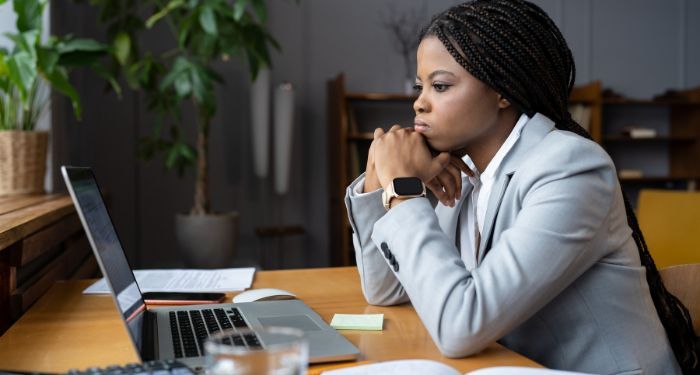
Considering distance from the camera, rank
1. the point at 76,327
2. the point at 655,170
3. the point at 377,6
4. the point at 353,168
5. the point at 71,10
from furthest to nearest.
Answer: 1. the point at 655,170
2. the point at 377,6
3. the point at 353,168
4. the point at 71,10
5. the point at 76,327

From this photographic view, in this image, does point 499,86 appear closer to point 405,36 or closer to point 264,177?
point 264,177

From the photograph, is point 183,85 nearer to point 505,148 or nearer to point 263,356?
point 505,148

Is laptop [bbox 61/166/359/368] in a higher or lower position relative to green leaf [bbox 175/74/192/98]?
lower

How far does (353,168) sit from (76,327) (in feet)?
10.9

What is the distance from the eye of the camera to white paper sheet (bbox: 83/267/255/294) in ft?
4.62

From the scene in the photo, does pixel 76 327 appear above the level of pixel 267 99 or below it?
below

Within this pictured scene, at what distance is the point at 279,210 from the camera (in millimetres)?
4570

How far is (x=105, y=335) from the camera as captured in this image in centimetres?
104

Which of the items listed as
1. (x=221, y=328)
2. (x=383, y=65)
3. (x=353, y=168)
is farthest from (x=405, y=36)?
(x=221, y=328)

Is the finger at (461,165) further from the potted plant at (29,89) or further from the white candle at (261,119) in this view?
the white candle at (261,119)

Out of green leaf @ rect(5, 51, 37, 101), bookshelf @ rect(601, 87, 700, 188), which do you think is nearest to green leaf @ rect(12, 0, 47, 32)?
green leaf @ rect(5, 51, 37, 101)

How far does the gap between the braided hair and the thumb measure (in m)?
0.16

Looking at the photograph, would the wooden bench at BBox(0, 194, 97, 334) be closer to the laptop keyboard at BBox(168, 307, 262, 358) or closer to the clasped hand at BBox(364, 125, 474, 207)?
the laptop keyboard at BBox(168, 307, 262, 358)

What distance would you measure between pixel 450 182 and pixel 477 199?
83 millimetres
